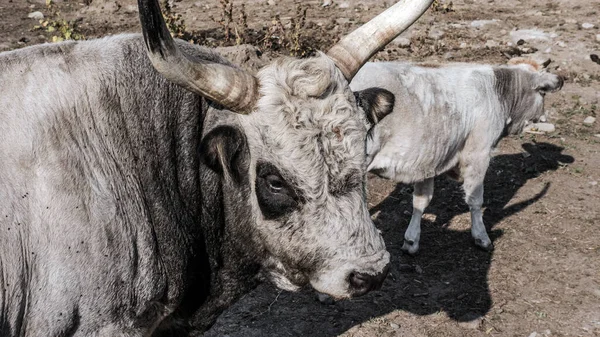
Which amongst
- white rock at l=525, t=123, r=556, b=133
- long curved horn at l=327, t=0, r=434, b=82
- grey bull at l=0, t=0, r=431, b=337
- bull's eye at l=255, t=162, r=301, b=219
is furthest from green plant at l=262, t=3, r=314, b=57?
bull's eye at l=255, t=162, r=301, b=219

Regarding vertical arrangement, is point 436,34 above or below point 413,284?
above

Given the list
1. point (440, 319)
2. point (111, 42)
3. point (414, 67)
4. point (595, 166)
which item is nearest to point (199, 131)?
point (111, 42)

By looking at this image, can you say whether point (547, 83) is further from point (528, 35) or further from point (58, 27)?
point (58, 27)

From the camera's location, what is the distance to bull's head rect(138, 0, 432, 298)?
3262 millimetres

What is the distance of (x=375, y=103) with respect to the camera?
399cm

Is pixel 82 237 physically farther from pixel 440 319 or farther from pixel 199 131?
pixel 440 319

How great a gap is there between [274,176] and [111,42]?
1.15 m

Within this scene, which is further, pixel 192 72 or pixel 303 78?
pixel 303 78

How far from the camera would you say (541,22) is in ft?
42.0

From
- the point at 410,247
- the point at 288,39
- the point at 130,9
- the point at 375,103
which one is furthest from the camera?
the point at 130,9

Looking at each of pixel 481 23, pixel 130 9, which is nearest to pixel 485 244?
pixel 481 23

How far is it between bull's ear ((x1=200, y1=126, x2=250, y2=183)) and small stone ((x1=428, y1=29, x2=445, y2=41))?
9342mm

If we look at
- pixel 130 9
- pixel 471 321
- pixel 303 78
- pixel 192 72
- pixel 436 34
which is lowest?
pixel 471 321

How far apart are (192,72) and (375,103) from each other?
1.37 m
